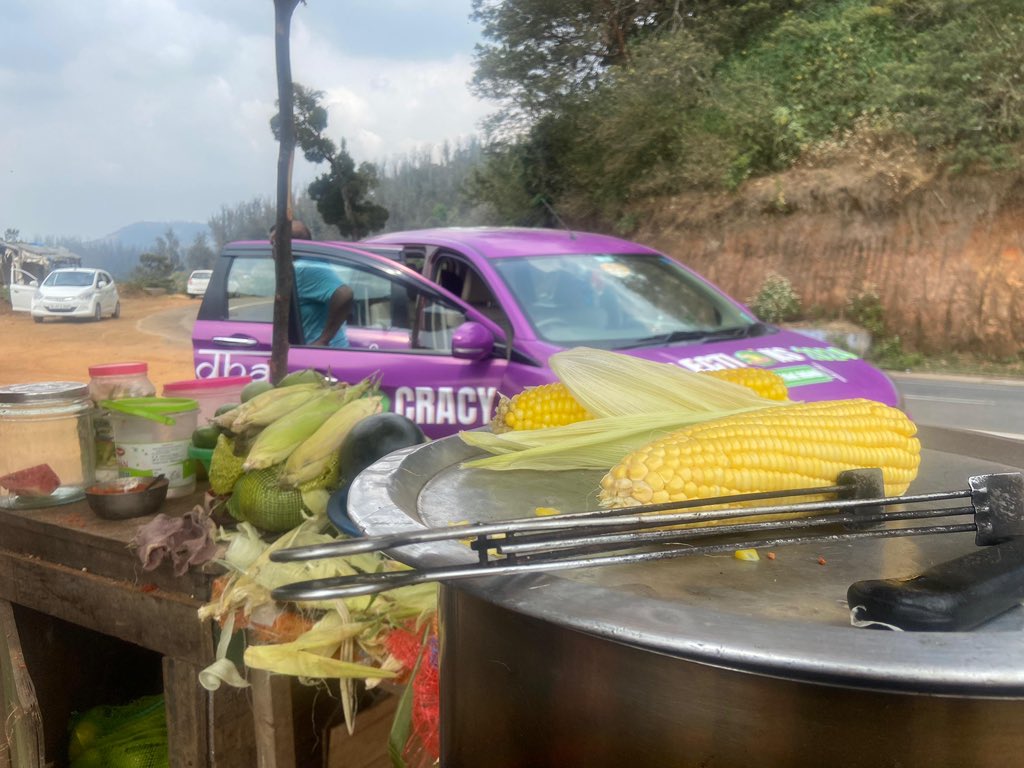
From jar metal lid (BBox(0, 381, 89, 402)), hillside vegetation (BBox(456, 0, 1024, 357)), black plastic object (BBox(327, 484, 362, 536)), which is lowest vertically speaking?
black plastic object (BBox(327, 484, 362, 536))

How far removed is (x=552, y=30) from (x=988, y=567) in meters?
23.4

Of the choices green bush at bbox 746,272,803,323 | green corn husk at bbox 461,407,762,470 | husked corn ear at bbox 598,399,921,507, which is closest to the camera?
husked corn ear at bbox 598,399,921,507

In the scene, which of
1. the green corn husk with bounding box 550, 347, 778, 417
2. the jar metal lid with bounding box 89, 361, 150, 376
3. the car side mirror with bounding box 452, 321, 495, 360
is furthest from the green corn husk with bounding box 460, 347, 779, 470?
the car side mirror with bounding box 452, 321, 495, 360

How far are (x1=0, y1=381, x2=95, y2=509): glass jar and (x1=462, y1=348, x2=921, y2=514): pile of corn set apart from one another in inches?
55.2

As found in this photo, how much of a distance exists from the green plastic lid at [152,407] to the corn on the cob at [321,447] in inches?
16.0

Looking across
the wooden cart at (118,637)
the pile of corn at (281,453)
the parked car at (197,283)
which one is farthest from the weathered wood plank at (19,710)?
the parked car at (197,283)

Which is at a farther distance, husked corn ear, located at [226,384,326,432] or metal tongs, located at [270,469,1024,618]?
husked corn ear, located at [226,384,326,432]

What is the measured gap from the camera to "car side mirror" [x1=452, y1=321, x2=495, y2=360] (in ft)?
12.2

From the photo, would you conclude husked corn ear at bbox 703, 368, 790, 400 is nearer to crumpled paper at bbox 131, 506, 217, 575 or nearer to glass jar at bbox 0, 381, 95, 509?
crumpled paper at bbox 131, 506, 217, 575

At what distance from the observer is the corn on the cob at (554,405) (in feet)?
4.92

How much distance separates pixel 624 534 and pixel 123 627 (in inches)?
65.7

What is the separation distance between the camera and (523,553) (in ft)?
2.64

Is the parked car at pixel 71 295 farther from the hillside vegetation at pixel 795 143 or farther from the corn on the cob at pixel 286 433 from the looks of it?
the hillside vegetation at pixel 795 143

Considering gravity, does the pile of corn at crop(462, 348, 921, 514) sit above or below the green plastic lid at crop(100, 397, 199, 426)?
above
